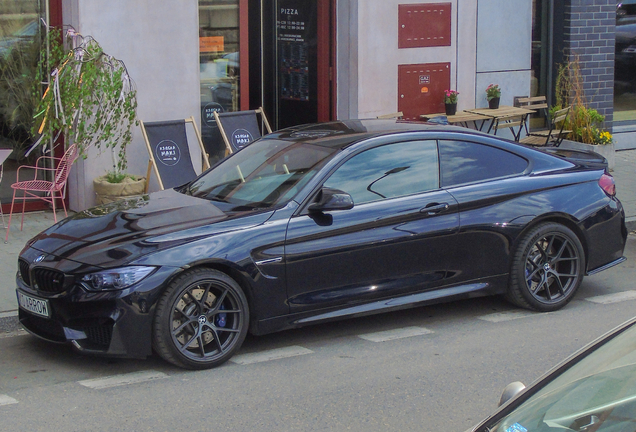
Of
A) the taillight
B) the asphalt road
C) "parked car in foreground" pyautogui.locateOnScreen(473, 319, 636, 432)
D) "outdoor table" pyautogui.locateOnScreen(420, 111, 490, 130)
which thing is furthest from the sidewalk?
"parked car in foreground" pyautogui.locateOnScreen(473, 319, 636, 432)

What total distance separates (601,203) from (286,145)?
2617 millimetres

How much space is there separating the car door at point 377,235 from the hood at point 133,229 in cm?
43

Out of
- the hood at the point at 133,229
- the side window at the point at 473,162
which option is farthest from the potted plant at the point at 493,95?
the hood at the point at 133,229

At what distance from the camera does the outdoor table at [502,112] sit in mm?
13337

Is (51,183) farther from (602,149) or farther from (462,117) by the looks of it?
(602,149)

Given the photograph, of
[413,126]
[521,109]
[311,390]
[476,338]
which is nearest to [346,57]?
[521,109]

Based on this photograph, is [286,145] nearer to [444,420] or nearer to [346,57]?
[444,420]

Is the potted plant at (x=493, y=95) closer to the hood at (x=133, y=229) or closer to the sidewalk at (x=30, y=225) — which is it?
the sidewalk at (x=30, y=225)

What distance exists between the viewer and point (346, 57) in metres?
12.9

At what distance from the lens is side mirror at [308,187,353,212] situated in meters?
6.09

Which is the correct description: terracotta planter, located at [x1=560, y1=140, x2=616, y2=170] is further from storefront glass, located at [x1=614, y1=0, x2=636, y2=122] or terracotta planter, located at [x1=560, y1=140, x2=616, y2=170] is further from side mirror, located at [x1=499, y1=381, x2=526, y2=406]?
side mirror, located at [x1=499, y1=381, x2=526, y2=406]

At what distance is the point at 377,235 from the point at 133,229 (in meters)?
1.68

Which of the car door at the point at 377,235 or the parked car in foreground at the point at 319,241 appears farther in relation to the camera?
the car door at the point at 377,235

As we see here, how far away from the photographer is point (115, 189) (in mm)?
10430
